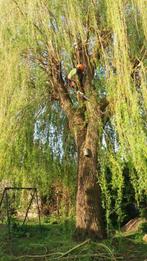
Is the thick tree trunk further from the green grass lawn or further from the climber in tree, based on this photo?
the climber in tree

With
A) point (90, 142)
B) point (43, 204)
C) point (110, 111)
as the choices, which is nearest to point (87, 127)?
point (90, 142)

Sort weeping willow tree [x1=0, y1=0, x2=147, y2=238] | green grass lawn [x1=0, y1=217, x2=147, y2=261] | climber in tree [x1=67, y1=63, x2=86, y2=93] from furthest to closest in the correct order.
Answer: climber in tree [x1=67, y1=63, x2=86, y2=93]
weeping willow tree [x1=0, y1=0, x2=147, y2=238]
green grass lawn [x1=0, y1=217, x2=147, y2=261]

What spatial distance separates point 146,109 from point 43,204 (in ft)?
21.0

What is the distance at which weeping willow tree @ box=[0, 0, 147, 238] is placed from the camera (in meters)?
5.55

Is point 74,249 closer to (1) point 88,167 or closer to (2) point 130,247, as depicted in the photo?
(2) point 130,247

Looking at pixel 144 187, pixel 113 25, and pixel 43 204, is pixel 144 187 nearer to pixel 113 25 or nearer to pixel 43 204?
pixel 113 25

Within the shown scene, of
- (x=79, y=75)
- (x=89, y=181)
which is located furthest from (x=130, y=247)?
(x=79, y=75)

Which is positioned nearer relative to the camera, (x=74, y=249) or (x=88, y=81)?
(x=74, y=249)

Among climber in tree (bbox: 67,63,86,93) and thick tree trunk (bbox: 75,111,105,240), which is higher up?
climber in tree (bbox: 67,63,86,93)

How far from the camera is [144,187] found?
5410 millimetres

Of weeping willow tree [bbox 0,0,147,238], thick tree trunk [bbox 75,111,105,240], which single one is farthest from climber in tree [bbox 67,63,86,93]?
thick tree trunk [bbox 75,111,105,240]

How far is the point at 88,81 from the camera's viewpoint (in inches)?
250

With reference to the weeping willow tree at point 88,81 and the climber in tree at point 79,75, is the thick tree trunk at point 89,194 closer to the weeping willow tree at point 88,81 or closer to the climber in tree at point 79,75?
the weeping willow tree at point 88,81

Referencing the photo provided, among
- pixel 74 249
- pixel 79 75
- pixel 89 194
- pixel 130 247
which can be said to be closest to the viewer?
pixel 74 249
